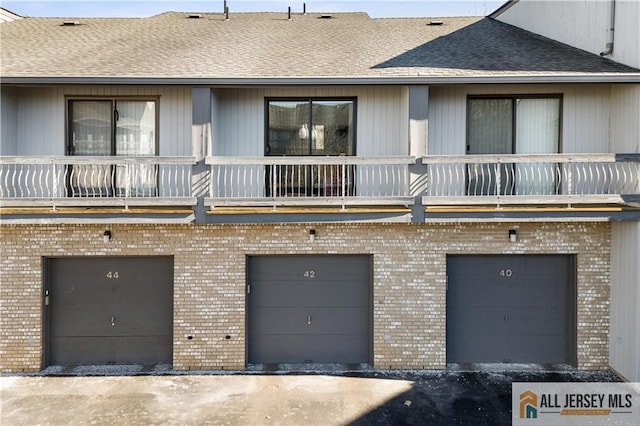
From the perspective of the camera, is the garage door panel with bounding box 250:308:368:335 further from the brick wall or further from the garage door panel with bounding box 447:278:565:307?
the garage door panel with bounding box 447:278:565:307

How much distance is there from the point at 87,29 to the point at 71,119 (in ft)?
13.2

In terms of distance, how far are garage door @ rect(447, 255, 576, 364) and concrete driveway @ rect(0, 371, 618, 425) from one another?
1.79ft

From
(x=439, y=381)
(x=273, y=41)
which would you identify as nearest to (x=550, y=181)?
(x=439, y=381)

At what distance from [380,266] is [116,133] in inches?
245

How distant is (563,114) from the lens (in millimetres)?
9328

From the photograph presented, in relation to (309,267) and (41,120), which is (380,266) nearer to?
(309,267)

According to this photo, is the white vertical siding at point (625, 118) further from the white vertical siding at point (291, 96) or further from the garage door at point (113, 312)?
the garage door at point (113, 312)

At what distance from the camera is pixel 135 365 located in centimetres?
919

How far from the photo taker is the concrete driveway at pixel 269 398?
714cm

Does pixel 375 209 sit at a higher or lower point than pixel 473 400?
higher

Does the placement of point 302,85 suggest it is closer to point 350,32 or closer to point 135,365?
point 350,32

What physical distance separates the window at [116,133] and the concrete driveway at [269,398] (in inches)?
153

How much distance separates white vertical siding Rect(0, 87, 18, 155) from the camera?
8984 millimetres

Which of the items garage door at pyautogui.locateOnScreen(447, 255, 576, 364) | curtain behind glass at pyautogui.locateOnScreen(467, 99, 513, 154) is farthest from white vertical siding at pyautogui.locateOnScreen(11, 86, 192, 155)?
garage door at pyautogui.locateOnScreen(447, 255, 576, 364)
